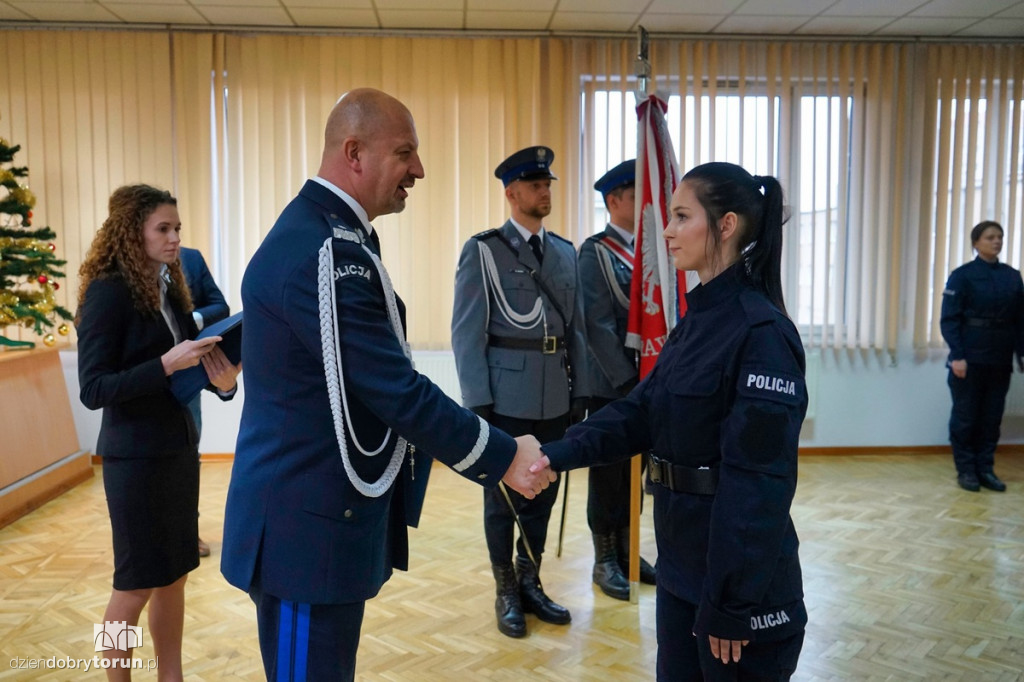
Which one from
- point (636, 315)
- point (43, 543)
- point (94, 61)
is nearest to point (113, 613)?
point (636, 315)

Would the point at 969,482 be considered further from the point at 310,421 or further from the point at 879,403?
the point at 310,421

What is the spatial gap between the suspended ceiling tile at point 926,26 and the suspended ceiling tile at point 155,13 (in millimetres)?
4468

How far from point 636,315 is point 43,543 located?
9.97 feet

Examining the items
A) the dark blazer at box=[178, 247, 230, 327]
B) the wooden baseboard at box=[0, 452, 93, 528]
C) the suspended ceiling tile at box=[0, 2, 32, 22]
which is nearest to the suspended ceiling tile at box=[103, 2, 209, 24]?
the suspended ceiling tile at box=[0, 2, 32, 22]

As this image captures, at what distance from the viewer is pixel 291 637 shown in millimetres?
1431

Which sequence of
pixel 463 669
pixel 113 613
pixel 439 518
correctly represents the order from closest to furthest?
pixel 113 613, pixel 463 669, pixel 439 518

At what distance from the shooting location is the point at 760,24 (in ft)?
17.6

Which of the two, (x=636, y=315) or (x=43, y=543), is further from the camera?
(x=43, y=543)

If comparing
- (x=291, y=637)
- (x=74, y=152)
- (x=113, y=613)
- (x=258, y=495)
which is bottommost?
(x=113, y=613)

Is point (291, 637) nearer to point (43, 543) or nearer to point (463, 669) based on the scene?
point (463, 669)

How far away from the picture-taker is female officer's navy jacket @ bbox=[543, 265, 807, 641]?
1.35m

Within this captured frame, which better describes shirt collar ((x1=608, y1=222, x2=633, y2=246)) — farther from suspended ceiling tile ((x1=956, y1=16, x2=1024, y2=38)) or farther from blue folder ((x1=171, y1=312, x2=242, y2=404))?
suspended ceiling tile ((x1=956, y1=16, x2=1024, y2=38))

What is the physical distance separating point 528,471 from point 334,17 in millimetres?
4371

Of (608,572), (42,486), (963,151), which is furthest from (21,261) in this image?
(963,151)
